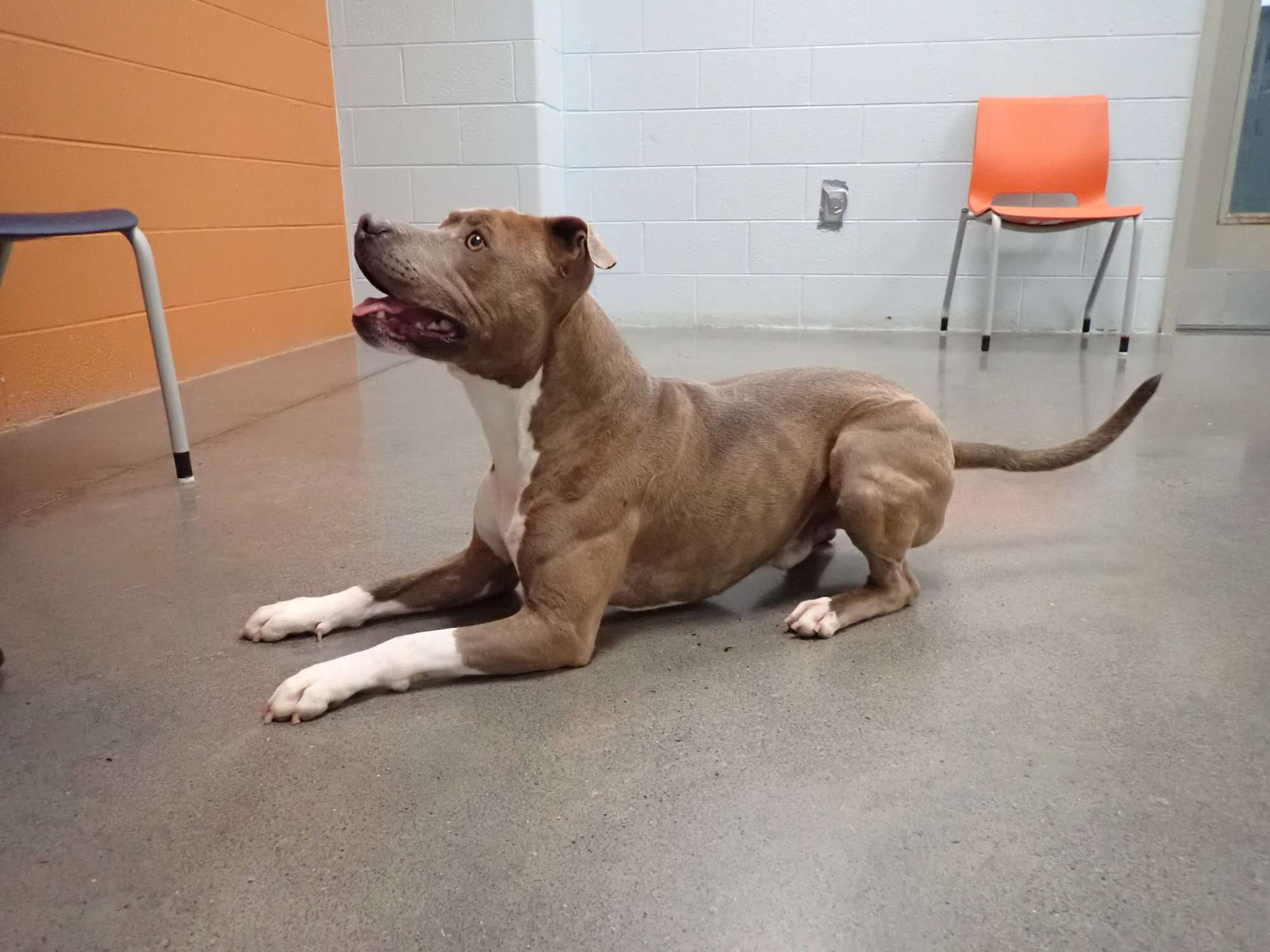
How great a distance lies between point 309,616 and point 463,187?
4.22 metres

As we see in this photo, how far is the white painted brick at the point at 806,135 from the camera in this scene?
544cm

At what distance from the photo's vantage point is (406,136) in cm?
534

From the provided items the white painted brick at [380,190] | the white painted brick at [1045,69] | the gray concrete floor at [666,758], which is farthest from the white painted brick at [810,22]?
the gray concrete floor at [666,758]

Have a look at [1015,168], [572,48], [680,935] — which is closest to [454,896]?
[680,935]

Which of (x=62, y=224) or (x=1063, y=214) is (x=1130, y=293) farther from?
(x=62, y=224)

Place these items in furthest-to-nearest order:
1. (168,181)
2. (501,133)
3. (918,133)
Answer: (918,133)
(501,133)
(168,181)

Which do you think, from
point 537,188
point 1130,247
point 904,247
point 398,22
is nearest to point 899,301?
point 904,247

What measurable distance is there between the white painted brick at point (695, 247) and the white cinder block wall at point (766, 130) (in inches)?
0.6

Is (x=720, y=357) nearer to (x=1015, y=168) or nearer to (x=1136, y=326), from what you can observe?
(x=1015, y=168)

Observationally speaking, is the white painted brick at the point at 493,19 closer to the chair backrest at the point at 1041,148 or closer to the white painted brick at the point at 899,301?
the white painted brick at the point at 899,301

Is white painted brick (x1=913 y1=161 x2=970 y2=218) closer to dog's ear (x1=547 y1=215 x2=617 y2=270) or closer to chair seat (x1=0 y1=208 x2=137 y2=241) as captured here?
chair seat (x1=0 y1=208 x2=137 y2=241)

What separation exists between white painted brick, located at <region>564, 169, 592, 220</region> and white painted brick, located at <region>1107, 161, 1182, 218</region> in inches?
119

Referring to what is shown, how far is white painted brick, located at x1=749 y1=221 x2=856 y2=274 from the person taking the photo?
221 inches

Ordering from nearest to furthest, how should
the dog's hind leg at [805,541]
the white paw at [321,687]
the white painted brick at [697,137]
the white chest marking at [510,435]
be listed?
the white paw at [321,687] → the white chest marking at [510,435] → the dog's hind leg at [805,541] → the white painted brick at [697,137]
